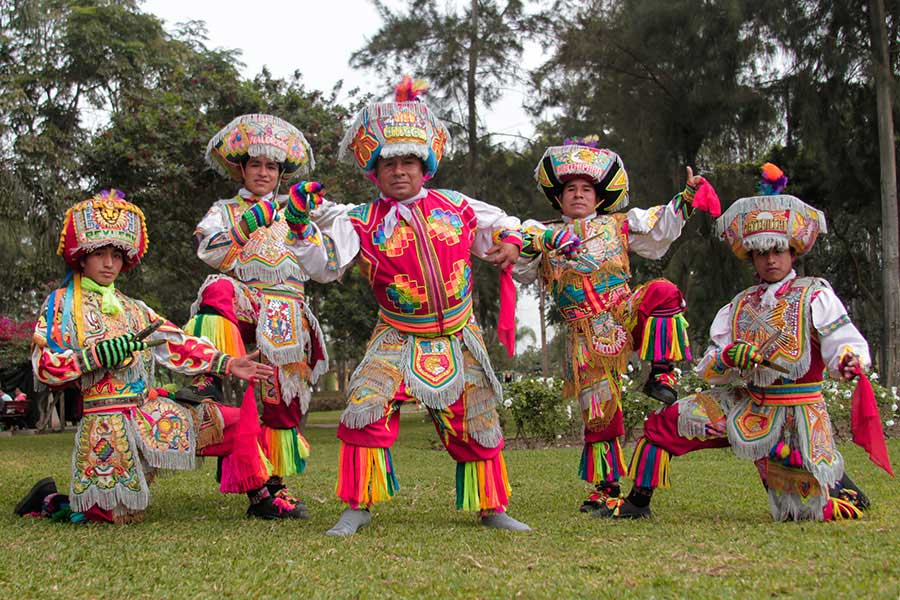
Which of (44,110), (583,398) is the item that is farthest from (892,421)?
(44,110)

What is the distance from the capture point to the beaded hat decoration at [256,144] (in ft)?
18.4

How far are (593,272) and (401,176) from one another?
1411 mm

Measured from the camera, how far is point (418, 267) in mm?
4551

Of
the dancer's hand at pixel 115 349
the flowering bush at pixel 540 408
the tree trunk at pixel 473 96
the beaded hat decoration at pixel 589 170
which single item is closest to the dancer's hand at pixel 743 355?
the beaded hat decoration at pixel 589 170

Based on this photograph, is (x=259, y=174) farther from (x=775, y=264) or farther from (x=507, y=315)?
(x=775, y=264)

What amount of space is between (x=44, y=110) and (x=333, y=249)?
1808 cm

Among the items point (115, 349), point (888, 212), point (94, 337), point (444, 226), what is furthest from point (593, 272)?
point (888, 212)

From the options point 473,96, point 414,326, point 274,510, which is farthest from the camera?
point 473,96

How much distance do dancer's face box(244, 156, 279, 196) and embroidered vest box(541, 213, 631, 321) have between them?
5.96 feet

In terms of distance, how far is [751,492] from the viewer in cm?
602

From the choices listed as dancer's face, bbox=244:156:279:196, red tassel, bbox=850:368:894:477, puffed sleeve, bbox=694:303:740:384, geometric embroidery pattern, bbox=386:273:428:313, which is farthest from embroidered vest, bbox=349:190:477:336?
red tassel, bbox=850:368:894:477

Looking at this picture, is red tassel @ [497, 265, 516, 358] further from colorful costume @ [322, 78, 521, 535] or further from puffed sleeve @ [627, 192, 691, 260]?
puffed sleeve @ [627, 192, 691, 260]

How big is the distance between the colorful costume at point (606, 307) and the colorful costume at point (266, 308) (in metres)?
1.39

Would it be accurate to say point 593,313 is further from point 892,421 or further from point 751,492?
point 892,421
